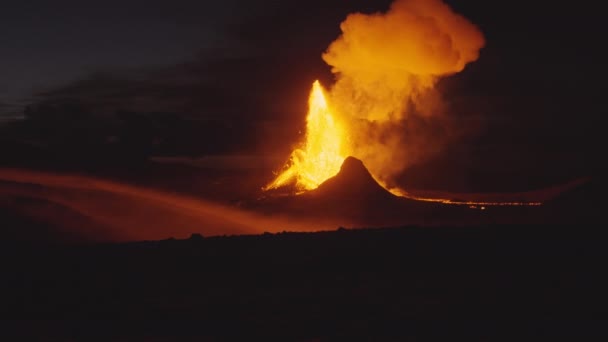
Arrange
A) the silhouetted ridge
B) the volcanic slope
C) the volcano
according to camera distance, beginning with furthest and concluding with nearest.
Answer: the silhouetted ridge < the volcano < the volcanic slope

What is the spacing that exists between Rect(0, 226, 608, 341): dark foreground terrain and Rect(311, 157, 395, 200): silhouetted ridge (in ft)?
32.9

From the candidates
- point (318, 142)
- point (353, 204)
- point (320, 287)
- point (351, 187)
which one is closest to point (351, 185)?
point (351, 187)

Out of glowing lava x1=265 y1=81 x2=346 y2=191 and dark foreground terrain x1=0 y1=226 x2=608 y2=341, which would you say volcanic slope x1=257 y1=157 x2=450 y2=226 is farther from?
dark foreground terrain x1=0 y1=226 x2=608 y2=341

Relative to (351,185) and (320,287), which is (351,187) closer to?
(351,185)

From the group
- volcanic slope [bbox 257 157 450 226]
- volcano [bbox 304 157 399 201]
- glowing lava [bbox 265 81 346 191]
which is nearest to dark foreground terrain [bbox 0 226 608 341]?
volcanic slope [bbox 257 157 450 226]

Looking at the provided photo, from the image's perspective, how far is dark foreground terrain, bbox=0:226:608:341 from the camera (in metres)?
10.2

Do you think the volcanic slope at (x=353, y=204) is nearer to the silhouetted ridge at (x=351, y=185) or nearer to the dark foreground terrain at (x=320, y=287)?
the silhouetted ridge at (x=351, y=185)

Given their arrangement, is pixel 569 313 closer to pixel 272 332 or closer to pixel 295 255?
pixel 272 332

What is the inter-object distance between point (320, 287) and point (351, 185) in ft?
53.3

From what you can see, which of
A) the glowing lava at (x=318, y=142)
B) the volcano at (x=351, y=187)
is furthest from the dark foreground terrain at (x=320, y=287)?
the glowing lava at (x=318, y=142)

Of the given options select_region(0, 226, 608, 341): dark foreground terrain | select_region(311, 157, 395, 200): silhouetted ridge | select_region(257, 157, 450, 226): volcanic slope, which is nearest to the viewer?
select_region(0, 226, 608, 341): dark foreground terrain

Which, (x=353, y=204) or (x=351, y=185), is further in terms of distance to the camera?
(x=351, y=185)

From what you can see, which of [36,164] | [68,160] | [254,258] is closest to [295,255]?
[254,258]

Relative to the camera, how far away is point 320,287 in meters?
13.1
